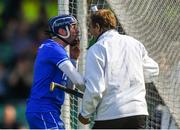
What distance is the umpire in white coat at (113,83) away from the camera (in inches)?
225

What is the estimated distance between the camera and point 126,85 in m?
5.82

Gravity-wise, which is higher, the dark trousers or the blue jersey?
the blue jersey

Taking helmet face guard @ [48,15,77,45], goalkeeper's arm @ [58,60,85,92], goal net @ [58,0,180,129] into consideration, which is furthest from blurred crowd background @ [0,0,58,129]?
goalkeeper's arm @ [58,60,85,92]

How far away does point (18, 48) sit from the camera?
11.0 m

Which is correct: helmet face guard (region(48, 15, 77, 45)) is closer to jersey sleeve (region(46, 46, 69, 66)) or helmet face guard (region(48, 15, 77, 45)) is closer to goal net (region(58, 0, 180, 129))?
jersey sleeve (region(46, 46, 69, 66))

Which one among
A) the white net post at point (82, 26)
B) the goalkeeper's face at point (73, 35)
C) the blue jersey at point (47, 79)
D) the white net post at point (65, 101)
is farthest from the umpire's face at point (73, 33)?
the white net post at point (82, 26)

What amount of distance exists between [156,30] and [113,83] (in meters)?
1.91

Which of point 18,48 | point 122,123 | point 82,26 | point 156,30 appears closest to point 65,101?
point 82,26

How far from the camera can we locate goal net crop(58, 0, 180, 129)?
24.6 feet

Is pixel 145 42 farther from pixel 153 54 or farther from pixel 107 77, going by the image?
pixel 107 77

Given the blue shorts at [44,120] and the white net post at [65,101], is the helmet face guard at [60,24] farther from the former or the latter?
the white net post at [65,101]

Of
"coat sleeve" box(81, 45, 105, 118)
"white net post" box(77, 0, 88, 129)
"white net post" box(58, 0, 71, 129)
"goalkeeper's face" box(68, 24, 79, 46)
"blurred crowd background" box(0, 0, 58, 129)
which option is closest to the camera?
"coat sleeve" box(81, 45, 105, 118)

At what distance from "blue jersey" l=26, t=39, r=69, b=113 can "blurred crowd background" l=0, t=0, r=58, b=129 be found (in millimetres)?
3134

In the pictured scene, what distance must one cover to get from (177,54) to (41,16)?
4.40m
